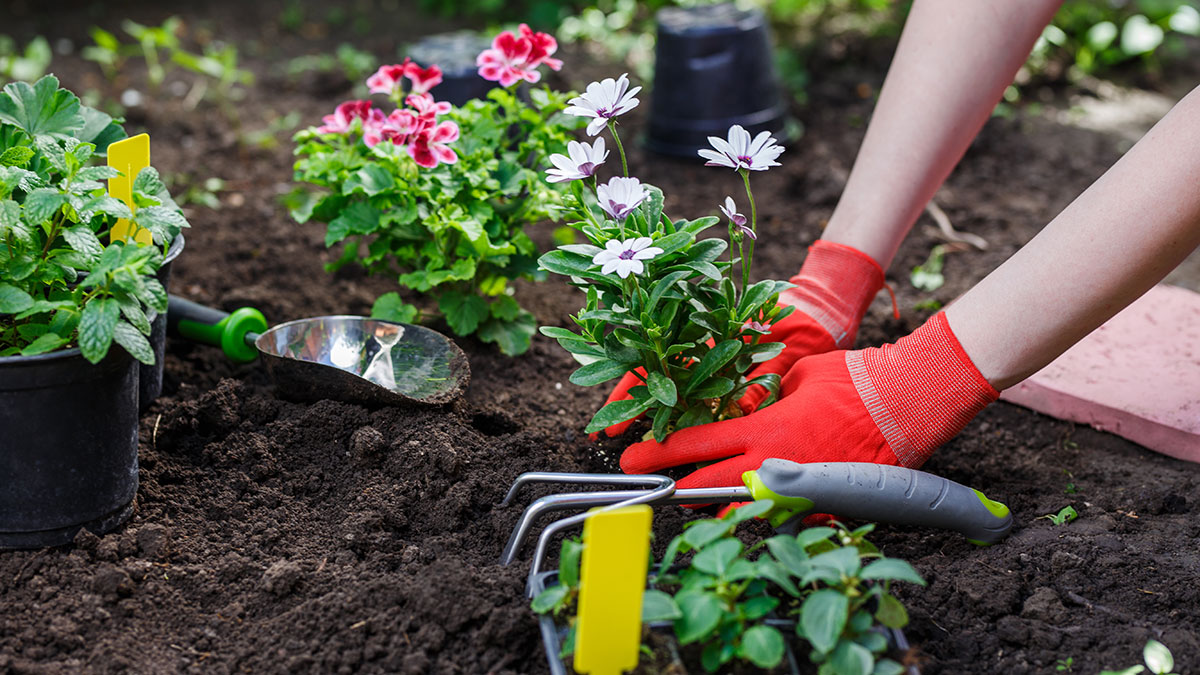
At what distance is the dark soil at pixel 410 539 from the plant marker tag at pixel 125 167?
1.25ft

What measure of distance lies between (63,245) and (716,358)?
1.03 meters

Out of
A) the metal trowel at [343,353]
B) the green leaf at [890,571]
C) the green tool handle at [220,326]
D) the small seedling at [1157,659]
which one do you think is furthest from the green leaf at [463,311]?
the small seedling at [1157,659]

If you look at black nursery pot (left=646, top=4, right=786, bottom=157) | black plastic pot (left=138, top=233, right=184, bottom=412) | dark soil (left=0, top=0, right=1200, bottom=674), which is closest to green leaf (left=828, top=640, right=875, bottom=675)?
dark soil (left=0, top=0, right=1200, bottom=674)

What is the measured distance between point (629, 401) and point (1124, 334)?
4.25 feet

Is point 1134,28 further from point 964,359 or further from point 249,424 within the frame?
point 249,424

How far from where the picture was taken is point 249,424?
1.75 m

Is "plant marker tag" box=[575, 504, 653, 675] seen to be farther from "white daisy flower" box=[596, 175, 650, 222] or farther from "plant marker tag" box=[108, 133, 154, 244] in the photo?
"plant marker tag" box=[108, 133, 154, 244]

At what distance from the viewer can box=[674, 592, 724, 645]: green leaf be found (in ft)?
3.52

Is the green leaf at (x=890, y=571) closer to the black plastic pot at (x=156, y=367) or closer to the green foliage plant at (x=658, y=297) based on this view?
the green foliage plant at (x=658, y=297)

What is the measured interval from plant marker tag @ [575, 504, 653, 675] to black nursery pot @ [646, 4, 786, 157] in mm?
2347

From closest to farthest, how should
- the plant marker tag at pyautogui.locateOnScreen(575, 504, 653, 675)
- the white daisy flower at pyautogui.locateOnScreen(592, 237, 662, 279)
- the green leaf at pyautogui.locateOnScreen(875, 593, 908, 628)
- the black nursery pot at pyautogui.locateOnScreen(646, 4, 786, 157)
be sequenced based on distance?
the plant marker tag at pyautogui.locateOnScreen(575, 504, 653, 675), the green leaf at pyautogui.locateOnScreen(875, 593, 908, 628), the white daisy flower at pyautogui.locateOnScreen(592, 237, 662, 279), the black nursery pot at pyautogui.locateOnScreen(646, 4, 786, 157)

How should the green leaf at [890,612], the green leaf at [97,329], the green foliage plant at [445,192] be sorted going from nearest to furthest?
the green leaf at [890,612] < the green leaf at [97,329] < the green foliage plant at [445,192]

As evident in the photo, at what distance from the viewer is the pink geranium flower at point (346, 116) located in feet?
6.39

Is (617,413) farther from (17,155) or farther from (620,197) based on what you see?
(17,155)
